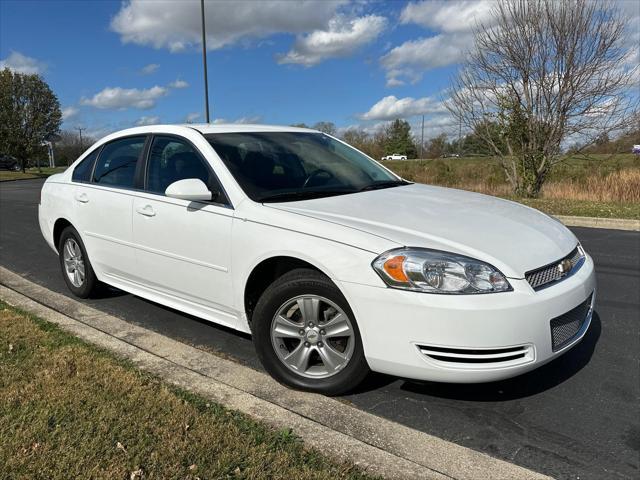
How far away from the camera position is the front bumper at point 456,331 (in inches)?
103

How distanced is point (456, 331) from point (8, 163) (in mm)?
54039

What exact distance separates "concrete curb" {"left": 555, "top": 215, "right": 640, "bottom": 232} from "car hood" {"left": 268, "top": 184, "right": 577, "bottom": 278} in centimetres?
797

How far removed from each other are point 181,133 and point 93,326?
65.0 inches

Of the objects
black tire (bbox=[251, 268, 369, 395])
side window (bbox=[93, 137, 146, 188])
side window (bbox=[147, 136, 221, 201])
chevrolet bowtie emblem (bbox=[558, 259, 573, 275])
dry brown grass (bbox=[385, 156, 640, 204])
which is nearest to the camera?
black tire (bbox=[251, 268, 369, 395])

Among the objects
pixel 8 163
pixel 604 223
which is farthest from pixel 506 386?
pixel 8 163

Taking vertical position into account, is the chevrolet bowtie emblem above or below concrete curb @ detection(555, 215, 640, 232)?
above

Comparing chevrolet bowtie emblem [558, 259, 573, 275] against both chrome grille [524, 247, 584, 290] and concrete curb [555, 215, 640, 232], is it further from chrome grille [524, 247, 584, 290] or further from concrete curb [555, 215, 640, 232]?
concrete curb [555, 215, 640, 232]

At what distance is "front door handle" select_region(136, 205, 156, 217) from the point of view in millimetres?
3922

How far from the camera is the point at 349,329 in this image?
2.90 m

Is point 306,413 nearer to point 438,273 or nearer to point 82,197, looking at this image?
point 438,273

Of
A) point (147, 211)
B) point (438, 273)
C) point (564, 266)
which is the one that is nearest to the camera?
point (438, 273)

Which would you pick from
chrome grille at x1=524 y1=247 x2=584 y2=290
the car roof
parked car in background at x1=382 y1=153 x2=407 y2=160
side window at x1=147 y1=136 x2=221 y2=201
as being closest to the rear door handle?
the car roof

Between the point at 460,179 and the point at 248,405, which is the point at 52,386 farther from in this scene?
the point at 460,179

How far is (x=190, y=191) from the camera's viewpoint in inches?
133
